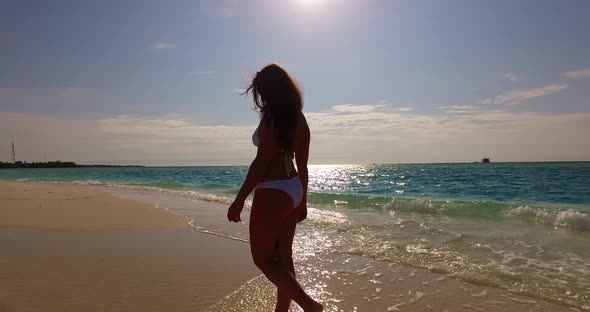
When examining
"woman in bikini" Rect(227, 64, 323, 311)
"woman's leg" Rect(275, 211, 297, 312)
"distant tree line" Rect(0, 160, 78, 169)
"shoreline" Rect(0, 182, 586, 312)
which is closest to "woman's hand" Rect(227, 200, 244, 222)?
"woman in bikini" Rect(227, 64, 323, 311)

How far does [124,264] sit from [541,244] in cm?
682

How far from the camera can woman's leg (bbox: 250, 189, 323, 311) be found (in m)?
2.51

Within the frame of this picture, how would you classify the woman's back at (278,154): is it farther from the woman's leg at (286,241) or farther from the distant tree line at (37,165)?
the distant tree line at (37,165)

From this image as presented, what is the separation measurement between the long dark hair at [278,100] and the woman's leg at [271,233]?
1.14ft

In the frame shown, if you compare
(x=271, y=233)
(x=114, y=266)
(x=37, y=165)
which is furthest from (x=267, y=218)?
(x=37, y=165)

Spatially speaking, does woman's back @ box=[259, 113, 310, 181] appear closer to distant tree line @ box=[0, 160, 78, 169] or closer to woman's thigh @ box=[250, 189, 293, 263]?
woman's thigh @ box=[250, 189, 293, 263]

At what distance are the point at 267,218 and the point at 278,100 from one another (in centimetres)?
79

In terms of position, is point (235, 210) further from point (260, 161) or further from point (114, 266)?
point (114, 266)

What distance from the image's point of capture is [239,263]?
5.18 metres

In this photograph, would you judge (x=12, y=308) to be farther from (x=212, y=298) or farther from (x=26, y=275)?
(x=212, y=298)

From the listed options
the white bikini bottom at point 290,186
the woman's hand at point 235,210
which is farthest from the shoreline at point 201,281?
the white bikini bottom at point 290,186

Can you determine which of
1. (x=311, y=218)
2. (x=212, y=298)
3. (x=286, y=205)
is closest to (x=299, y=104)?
(x=286, y=205)

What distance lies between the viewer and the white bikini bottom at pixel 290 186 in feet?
8.25

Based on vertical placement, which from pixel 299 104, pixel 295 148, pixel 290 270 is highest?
pixel 299 104
